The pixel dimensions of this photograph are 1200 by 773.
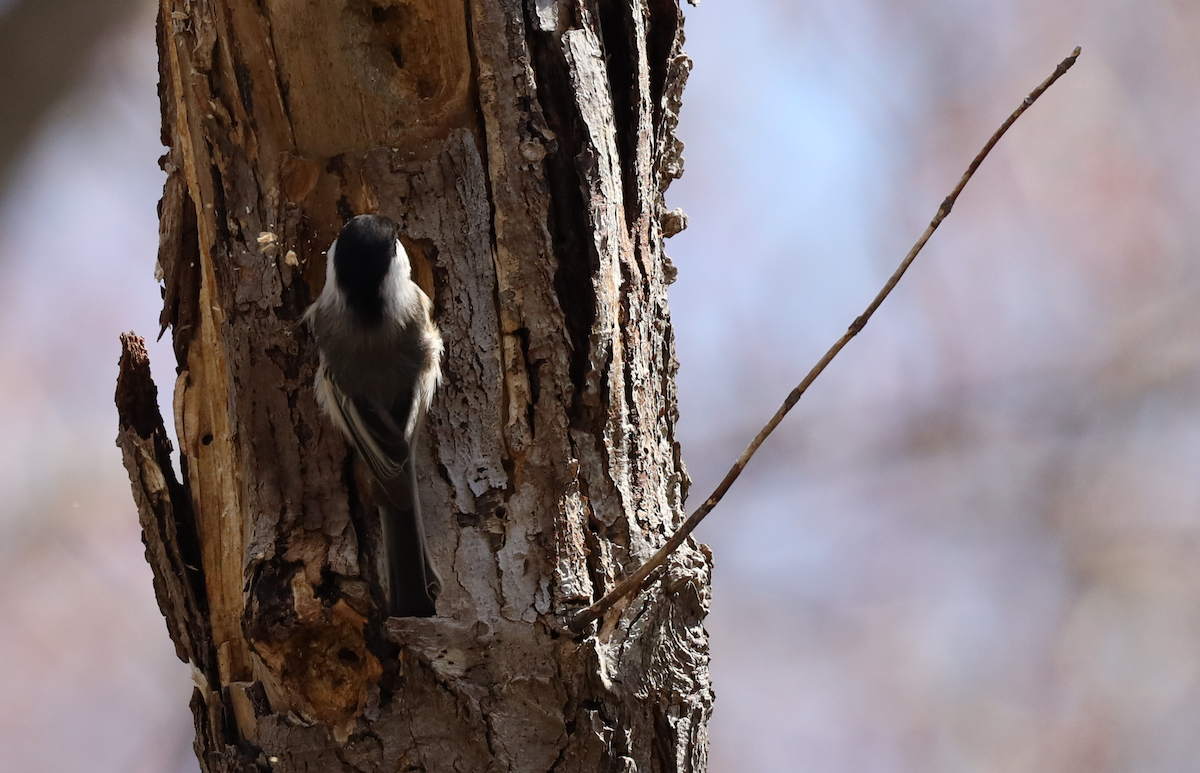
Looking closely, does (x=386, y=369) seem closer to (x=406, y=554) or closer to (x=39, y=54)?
(x=406, y=554)

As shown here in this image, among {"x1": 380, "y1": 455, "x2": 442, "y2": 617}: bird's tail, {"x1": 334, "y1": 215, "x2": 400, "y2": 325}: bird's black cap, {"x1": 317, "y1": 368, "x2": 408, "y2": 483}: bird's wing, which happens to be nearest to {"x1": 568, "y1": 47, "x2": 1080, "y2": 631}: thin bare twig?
{"x1": 380, "y1": 455, "x2": 442, "y2": 617}: bird's tail

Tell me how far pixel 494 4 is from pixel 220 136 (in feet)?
1.50

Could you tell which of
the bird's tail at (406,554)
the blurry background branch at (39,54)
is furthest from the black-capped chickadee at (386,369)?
the blurry background branch at (39,54)

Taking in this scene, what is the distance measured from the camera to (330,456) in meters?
1.45

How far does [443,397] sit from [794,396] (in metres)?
0.54

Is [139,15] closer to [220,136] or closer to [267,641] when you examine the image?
[220,136]

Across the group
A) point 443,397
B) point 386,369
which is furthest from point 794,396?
point 386,369

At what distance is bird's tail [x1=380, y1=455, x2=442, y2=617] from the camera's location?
1.31 m

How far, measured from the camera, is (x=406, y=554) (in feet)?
4.44

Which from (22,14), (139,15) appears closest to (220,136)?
(22,14)

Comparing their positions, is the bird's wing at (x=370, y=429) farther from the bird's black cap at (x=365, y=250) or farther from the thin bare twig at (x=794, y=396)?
the thin bare twig at (x=794, y=396)

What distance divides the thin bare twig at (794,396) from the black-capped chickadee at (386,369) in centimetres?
26

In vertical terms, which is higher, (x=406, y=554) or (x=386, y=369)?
(x=386, y=369)

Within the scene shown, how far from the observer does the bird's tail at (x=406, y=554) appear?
131 cm
